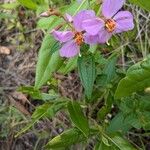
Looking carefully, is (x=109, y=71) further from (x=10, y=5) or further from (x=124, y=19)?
(x=10, y=5)

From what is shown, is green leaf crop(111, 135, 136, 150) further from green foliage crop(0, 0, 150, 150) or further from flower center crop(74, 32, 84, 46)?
flower center crop(74, 32, 84, 46)

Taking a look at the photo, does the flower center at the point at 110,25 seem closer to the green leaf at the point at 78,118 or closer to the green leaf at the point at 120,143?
the green leaf at the point at 78,118

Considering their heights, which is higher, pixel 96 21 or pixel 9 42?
pixel 96 21

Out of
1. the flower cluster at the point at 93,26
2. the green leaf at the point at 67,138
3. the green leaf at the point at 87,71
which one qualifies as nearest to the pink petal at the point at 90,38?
the flower cluster at the point at 93,26

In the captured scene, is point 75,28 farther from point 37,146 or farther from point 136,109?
point 37,146

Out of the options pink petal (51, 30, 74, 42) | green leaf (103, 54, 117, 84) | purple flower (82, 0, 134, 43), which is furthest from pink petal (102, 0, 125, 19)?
green leaf (103, 54, 117, 84)

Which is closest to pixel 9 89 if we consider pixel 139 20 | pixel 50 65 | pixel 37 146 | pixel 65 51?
pixel 37 146

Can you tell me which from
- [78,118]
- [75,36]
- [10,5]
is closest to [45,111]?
[78,118]

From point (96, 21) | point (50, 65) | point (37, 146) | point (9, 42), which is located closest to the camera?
point (96, 21)
